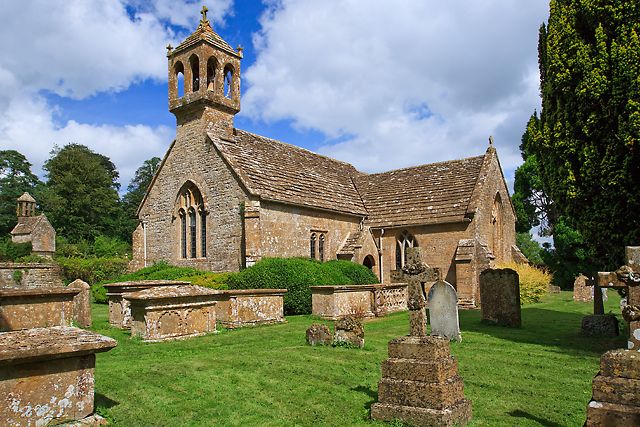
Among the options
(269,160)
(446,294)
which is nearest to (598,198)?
(446,294)

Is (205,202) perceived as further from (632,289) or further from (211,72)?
(632,289)

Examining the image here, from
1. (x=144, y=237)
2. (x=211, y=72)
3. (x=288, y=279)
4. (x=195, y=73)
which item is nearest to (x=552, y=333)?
(x=288, y=279)

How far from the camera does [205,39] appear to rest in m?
24.5

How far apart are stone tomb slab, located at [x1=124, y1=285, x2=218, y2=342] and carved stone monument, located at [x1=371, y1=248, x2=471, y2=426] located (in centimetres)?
792

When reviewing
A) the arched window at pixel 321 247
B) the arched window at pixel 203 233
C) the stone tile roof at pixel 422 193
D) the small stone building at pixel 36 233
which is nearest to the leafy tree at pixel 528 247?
the stone tile roof at pixel 422 193

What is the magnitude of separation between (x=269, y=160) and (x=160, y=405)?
19608 mm

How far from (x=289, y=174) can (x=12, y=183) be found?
57528 mm

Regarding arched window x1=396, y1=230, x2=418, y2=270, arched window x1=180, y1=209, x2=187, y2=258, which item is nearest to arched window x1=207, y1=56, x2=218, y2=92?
arched window x1=180, y1=209, x2=187, y2=258

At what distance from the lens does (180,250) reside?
25297 millimetres

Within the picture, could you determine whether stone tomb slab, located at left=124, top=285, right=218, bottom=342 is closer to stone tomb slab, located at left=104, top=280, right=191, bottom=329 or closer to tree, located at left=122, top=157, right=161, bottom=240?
stone tomb slab, located at left=104, top=280, right=191, bottom=329

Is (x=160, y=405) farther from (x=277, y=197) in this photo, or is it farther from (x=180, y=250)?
(x=180, y=250)

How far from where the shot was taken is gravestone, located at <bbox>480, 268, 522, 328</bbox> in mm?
15086

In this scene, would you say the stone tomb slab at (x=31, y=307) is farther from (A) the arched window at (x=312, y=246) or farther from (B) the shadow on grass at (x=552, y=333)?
(A) the arched window at (x=312, y=246)

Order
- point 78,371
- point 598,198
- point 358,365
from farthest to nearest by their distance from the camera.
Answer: point 598,198
point 358,365
point 78,371
